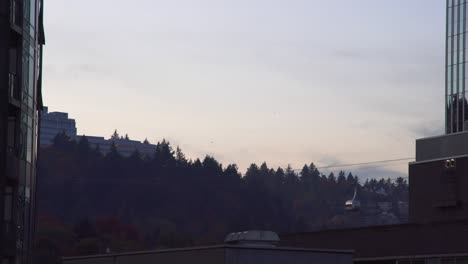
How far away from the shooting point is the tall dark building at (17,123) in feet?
182

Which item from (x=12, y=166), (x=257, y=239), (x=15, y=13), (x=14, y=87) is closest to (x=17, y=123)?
(x=14, y=87)

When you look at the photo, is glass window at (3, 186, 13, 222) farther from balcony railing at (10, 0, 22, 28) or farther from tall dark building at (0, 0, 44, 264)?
balcony railing at (10, 0, 22, 28)

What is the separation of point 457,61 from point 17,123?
3489 inches

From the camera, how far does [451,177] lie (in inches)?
3718

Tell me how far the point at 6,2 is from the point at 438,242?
2923cm

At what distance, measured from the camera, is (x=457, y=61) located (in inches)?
5443

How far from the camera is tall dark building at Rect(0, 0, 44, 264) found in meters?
55.5

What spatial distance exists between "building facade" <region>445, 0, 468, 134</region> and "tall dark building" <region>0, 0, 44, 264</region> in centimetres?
8163

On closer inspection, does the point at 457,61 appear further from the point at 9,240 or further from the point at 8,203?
the point at 9,240

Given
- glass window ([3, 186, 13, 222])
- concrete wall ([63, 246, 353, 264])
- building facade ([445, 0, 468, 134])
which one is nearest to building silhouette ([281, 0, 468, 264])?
building facade ([445, 0, 468, 134])

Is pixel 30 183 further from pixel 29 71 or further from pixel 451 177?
pixel 451 177

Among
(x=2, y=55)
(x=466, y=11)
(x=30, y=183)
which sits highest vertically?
(x=466, y=11)

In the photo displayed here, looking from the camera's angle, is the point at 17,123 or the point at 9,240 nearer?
the point at 9,240

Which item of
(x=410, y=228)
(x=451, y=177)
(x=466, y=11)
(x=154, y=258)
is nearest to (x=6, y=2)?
(x=154, y=258)
